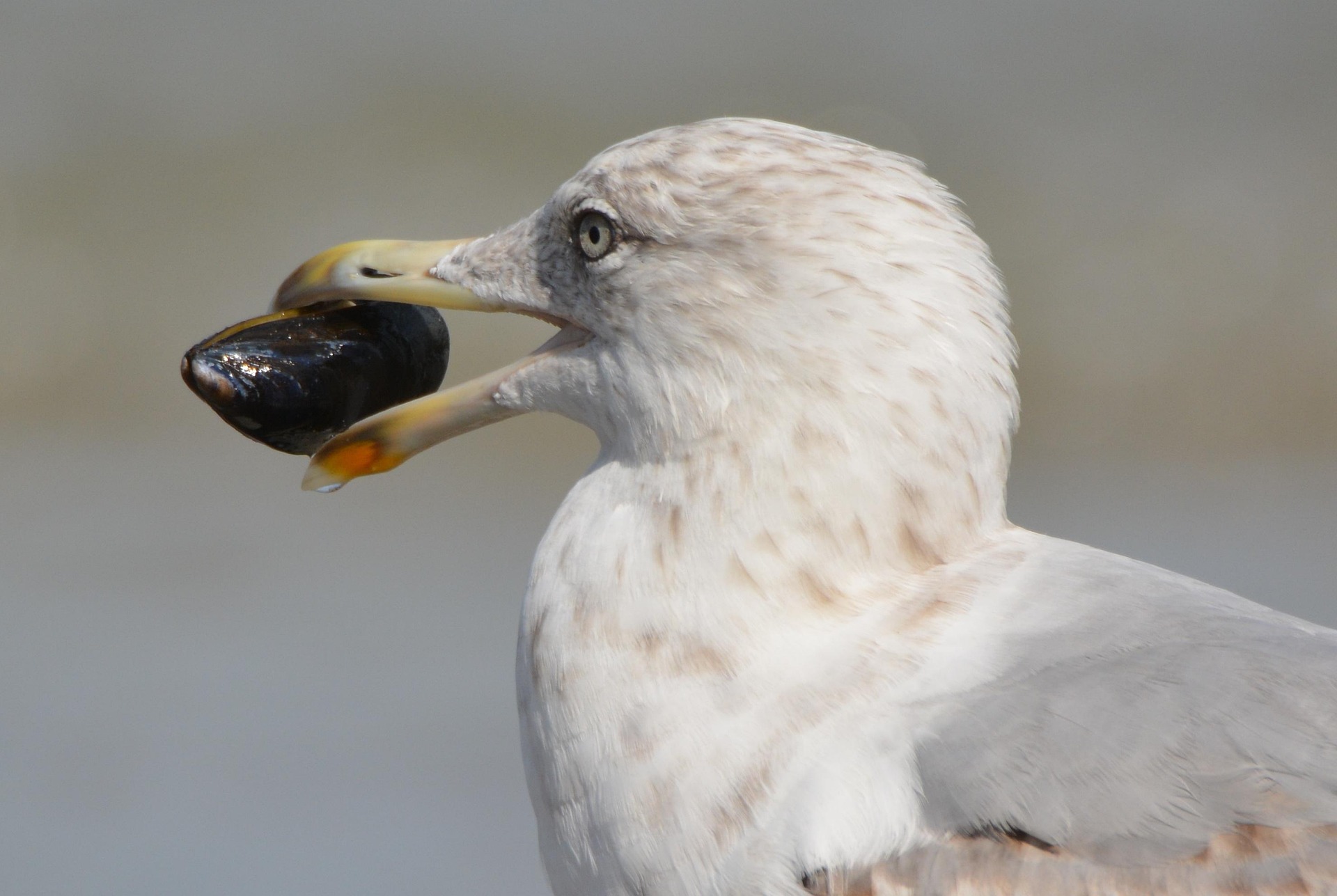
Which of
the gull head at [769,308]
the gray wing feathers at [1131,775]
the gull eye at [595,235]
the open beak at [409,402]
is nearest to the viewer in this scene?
the gray wing feathers at [1131,775]

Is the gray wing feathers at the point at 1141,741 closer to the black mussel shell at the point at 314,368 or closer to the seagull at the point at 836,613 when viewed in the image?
the seagull at the point at 836,613

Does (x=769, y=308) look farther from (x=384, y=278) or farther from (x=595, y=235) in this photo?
(x=384, y=278)

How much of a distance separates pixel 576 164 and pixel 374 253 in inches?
246

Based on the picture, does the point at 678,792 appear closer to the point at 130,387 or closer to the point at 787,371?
the point at 787,371

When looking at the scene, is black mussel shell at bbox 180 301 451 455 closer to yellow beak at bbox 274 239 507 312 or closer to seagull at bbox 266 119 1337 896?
yellow beak at bbox 274 239 507 312

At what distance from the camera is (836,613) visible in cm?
183

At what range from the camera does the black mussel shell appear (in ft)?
7.44

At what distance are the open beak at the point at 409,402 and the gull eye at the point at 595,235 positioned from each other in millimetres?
136

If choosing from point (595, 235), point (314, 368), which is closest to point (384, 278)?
point (314, 368)

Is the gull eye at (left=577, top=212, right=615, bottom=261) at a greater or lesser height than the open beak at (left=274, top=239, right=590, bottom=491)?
greater

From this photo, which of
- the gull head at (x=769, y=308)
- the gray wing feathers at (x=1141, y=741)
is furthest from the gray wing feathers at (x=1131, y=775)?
the gull head at (x=769, y=308)

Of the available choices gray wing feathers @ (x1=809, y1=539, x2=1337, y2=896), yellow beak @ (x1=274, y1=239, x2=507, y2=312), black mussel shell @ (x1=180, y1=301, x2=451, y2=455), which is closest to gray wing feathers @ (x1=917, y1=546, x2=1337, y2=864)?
gray wing feathers @ (x1=809, y1=539, x2=1337, y2=896)

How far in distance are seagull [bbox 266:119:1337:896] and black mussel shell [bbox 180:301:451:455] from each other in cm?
35

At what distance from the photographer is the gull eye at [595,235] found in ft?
6.79
